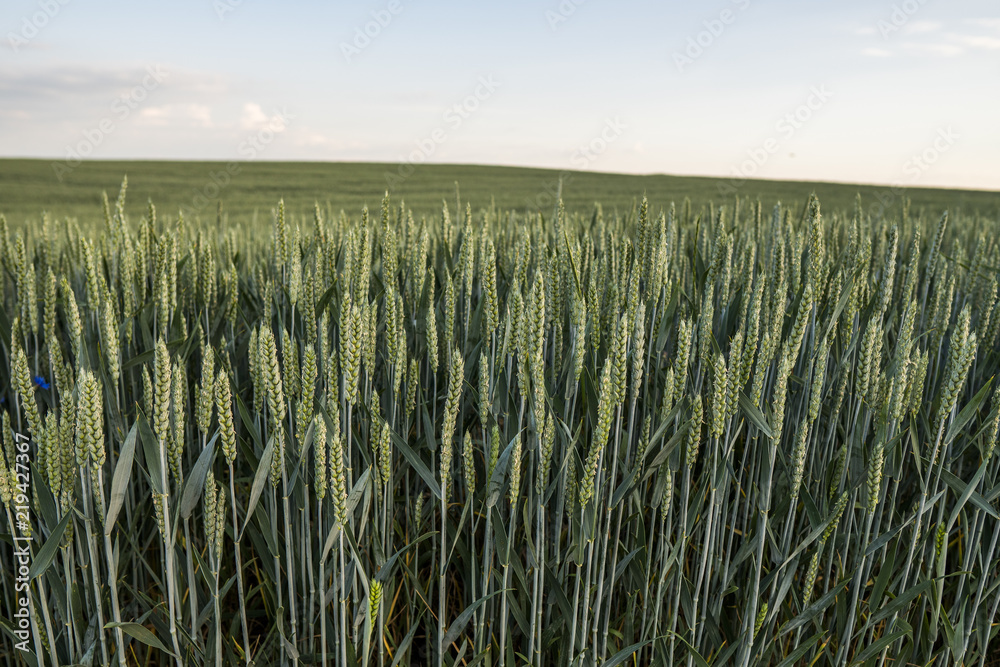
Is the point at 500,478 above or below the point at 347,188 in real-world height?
below

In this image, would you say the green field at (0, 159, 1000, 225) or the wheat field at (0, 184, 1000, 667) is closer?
the wheat field at (0, 184, 1000, 667)

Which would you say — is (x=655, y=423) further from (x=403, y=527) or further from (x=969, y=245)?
(x=969, y=245)

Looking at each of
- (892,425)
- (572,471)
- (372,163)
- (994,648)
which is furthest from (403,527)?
(372,163)

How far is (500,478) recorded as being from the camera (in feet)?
3.31

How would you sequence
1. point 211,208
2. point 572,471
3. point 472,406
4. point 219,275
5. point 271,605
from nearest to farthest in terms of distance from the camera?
point 572,471 → point 271,605 → point 472,406 → point 219,275 → point 211,208

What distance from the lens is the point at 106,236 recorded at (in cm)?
227

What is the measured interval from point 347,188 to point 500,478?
16083 mm

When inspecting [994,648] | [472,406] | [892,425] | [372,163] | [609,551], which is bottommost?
[994,648]

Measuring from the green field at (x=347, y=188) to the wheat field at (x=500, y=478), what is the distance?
10436 millimetres

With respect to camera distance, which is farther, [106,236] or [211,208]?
[211,208]

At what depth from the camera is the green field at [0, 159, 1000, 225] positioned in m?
13.0

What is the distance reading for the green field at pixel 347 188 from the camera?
1296cm

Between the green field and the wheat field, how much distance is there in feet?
34.2

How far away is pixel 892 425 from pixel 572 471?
564mm
